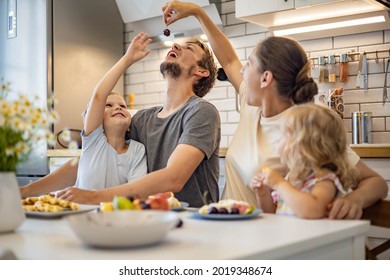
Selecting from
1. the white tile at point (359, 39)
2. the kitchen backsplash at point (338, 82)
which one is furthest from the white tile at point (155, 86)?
the white tile at point (359, 39)

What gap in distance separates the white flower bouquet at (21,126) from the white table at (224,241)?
0.18 meters

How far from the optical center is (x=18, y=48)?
4191 millimetres

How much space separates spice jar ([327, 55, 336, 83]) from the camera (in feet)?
10.9

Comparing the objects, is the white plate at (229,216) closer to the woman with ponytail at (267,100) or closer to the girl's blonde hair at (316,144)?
the girl's blonde hair at (316,144)

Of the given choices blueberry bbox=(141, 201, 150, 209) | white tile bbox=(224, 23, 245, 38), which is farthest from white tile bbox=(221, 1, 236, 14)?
blueberry bbox=(141, 201, 150, 209)

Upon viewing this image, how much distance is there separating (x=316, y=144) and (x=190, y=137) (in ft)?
2.29

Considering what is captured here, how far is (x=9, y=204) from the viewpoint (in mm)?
1174

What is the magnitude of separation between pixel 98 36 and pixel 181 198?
8.32 ft

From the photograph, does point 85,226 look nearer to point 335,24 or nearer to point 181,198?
point 181,198

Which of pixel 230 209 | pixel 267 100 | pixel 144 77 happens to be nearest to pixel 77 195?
pixel 230 209

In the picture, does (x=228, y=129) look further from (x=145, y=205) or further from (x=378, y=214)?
(x=145, y=205)

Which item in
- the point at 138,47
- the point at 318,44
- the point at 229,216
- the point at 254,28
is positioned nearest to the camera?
the point at 229,216

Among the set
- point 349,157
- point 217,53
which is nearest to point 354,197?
point 349,157

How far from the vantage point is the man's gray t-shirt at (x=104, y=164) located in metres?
2.17
